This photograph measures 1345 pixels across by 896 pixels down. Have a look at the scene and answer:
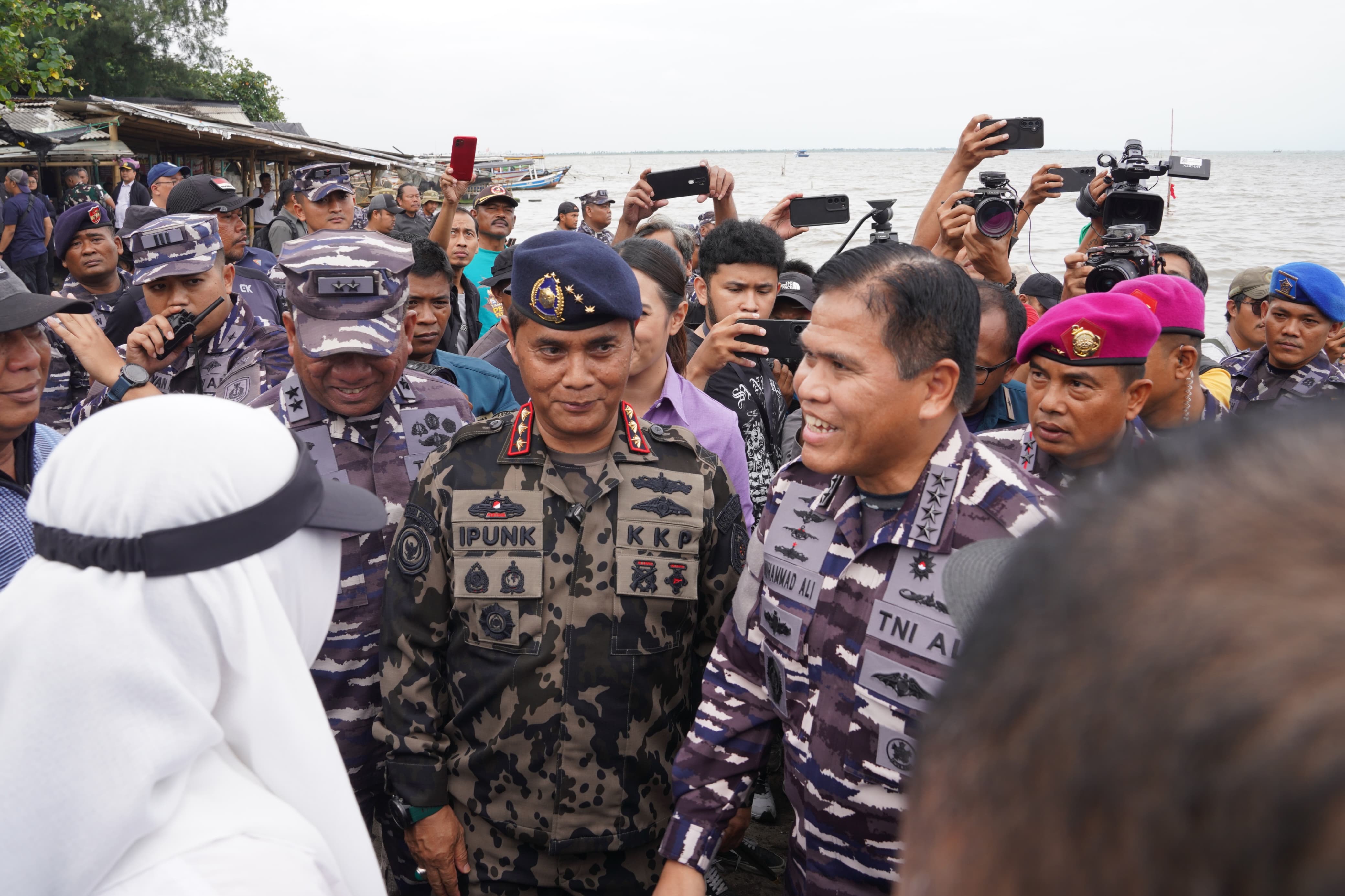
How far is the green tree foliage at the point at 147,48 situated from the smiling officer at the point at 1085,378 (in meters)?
43.7

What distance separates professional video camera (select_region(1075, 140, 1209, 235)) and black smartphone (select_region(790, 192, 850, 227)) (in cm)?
131

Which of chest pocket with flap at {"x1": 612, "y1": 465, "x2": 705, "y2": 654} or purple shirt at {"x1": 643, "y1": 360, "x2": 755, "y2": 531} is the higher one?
purple shirt at {"x1": 643, "y1": 360, "x2": 755, "y2": 531}

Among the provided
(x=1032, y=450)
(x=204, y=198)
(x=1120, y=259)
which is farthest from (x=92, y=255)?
(x=1120, y=259)

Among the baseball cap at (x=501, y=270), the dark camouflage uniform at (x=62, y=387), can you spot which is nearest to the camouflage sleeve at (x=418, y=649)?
the dark camouflage uniform at (x=62, y=387)

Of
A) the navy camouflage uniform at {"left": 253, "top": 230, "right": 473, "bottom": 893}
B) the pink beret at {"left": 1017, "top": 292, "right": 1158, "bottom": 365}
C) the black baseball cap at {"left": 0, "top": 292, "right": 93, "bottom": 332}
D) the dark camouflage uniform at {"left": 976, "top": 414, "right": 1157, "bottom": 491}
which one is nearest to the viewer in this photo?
the black baseball cap at {"left": 0, "top": 292, "right": 93, "bottom": 332}

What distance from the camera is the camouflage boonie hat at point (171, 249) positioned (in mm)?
3619

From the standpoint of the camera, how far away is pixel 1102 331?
2.81 metres

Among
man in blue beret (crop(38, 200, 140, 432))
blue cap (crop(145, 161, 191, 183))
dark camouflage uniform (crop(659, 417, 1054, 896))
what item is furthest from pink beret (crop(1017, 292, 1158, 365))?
blue cap (crop(145, 161, 191, 183))

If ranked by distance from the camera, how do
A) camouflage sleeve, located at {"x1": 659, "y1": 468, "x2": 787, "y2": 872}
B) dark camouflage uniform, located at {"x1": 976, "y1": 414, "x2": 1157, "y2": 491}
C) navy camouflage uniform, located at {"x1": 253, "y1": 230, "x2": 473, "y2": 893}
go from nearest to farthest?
camouflage sleeve, located at {"x1": 659, "y1": 468, "x2": 787, "y2": 872}, navy camouflage uniform, located at {"x1": 253, "y1": 230, "x2": 473, "y2": 893}, dark camouflage uniform, located at {"x1": 976, "y1": 414, "x2": 1157, "y2": 491}

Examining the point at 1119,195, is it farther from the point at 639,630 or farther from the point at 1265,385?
the point at 639,630

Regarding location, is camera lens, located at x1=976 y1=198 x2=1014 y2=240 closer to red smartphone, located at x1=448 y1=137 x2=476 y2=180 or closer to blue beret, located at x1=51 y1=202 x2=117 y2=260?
red smartphone, located at x1=448 y1=137 x2=476 y2=180

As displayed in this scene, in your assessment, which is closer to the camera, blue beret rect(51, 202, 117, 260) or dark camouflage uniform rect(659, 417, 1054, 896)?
dark camouflage uniform rect(659, 417, 1054, 896)

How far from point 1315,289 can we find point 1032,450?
2464mm

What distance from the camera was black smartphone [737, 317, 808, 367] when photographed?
11.0 ft
